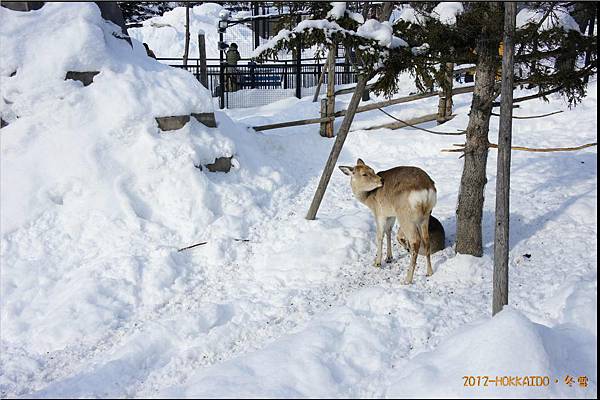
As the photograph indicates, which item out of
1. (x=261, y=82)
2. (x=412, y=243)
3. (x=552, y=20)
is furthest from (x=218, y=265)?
(x=261, y=82)

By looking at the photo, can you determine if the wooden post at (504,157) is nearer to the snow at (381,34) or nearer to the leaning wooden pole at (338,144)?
the snow at (381,34)

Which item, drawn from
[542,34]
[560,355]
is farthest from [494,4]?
[560,355]

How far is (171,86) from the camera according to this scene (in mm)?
8883

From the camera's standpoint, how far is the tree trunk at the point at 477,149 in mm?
6211

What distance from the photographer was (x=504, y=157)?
4.35 m

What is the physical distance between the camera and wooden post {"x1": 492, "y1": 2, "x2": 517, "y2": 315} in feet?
14.2

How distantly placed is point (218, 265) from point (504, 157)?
12.6ft

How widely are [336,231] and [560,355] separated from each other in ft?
12.8

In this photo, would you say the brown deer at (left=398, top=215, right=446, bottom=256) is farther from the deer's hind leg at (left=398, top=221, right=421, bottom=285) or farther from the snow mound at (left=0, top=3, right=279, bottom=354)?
the snow mound at (left=0, top=3, right=279, bottom=354)

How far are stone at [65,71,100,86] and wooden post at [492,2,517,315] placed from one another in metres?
6.55

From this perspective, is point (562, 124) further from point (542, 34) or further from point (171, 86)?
point (171, 86)

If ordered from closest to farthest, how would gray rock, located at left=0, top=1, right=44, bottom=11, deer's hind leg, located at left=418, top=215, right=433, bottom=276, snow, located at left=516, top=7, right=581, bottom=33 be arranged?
snow, located at left=516, top=7, right=581, bottom=33 → deer's hind leg, located at left=418, top=215, right=433, bottom=276 → gray rock, located at left=0, top=1, right=44, bottom=11

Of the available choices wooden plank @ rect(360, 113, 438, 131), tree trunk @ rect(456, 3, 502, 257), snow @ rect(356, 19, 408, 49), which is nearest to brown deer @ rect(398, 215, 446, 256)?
tree trunk @ rect(456, 3, 502, 257)

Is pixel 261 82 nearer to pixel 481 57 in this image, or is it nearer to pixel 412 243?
pixel 481 57
